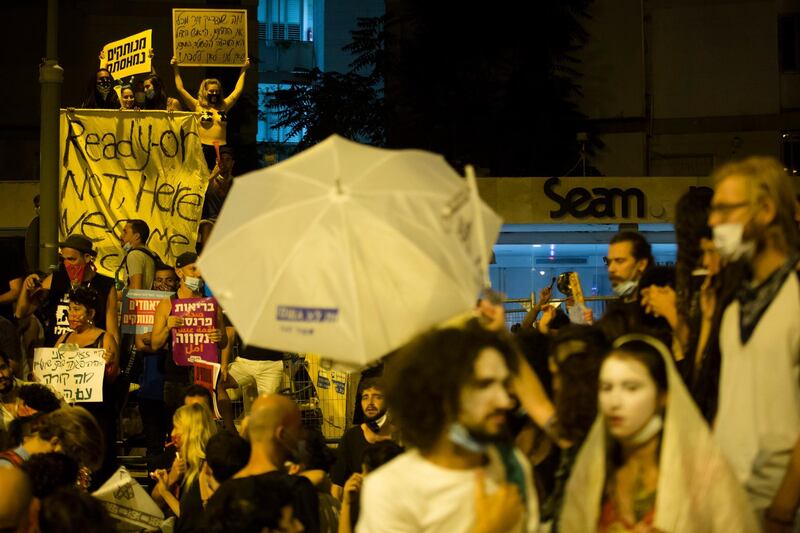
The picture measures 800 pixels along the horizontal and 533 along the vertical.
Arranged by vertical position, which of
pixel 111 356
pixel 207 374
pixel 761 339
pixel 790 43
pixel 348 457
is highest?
pixel 790 43

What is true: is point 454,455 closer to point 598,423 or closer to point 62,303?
point 598,423

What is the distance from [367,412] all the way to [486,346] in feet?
15.6

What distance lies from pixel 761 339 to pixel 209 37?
1110 cm

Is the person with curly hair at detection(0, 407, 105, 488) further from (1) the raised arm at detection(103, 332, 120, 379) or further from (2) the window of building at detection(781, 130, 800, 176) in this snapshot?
(2) the window of building at detection(781, 130, 800, 176)

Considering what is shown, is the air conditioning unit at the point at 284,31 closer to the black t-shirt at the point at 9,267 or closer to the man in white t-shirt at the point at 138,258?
the black t-shirt at the point at 9,267

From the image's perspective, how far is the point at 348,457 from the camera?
7.80 metres

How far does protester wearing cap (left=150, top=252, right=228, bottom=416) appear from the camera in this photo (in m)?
9.92

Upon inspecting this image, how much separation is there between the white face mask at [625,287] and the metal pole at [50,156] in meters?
6.37

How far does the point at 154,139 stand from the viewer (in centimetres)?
1268

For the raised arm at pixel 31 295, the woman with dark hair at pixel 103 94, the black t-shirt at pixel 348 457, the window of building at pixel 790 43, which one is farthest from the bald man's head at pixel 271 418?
the window of building at pixel 790 43

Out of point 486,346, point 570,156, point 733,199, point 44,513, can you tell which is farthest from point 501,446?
point 570,156

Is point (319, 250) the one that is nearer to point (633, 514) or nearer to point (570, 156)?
point (633, 514)

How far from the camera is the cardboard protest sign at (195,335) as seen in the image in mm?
9914

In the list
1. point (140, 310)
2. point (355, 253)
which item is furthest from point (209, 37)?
point (355, 253)
